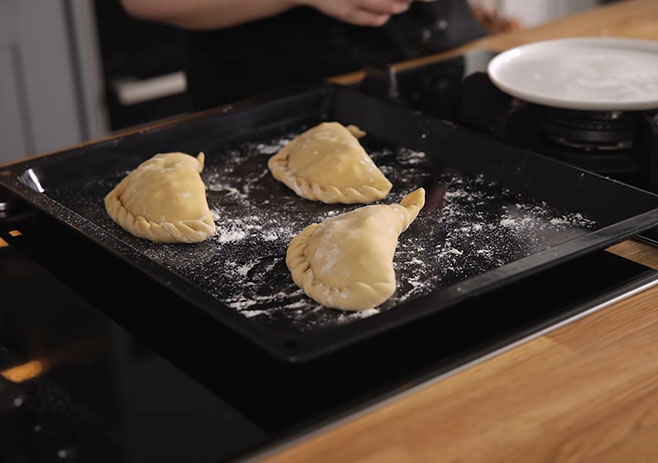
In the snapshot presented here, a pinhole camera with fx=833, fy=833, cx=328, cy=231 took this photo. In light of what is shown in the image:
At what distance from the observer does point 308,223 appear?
1.06 metres

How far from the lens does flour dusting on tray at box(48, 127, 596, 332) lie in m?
0.87

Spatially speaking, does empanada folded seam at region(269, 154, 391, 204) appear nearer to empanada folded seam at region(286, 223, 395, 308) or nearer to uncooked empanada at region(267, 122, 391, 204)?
uncooked empanada at region(267, 122, 391, 204)

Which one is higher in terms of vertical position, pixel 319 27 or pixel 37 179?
pixel 319 27

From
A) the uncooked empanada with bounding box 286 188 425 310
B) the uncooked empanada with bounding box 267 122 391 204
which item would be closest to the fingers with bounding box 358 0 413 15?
the uncooked empanada with bounding box 267 122 391 204

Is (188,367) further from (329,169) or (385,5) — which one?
(385,5)

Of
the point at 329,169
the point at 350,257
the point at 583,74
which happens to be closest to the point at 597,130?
the point at 583,74

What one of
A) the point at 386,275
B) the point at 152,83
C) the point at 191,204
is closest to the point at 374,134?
the point at 191,204

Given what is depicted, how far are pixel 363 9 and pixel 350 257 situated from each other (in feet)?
2.27

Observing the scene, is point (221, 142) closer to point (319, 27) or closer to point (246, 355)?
point (319, 27)

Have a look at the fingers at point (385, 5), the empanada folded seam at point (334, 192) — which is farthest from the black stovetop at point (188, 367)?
the fingers at point (385, 5)

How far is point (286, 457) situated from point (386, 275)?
259mm

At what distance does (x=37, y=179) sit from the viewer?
115 cm

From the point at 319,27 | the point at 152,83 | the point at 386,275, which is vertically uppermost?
the point at 319,27

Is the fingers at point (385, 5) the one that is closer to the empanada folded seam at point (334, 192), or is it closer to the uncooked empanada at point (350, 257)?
the empanada folded seam at point (334, 192)
